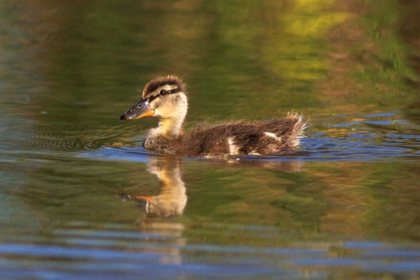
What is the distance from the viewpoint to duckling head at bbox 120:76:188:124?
841 cm

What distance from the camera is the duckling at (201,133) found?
791 cm

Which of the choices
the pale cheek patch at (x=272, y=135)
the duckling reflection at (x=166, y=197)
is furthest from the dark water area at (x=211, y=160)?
the pale cheek patch at (x=272, y=135)

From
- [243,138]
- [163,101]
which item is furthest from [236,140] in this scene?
[163,101]

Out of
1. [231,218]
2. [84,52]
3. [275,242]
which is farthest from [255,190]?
[84,52]

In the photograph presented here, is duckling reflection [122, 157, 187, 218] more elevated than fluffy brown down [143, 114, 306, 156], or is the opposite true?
fluffy brown down [143, 114, 306, 156]

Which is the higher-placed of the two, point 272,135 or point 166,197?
point 272,135

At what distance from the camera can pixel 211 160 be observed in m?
7.68

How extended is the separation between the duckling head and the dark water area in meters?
→ 0.40

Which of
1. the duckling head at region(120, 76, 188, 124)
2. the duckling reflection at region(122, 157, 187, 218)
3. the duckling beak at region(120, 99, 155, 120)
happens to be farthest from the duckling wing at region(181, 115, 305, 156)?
the duckling reflection at region(122, 157, 187, 218)

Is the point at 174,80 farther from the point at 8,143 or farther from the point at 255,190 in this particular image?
the point at 255,190

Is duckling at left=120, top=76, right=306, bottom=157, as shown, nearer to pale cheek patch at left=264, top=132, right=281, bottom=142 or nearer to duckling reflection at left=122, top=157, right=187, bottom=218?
pale cheek patch at left=264, top=132, right=281, bottom=142

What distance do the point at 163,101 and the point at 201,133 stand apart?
59 cm

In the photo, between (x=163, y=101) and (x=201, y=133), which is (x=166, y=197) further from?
(x=163, y=101)

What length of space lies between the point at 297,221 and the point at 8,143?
3723 mm
